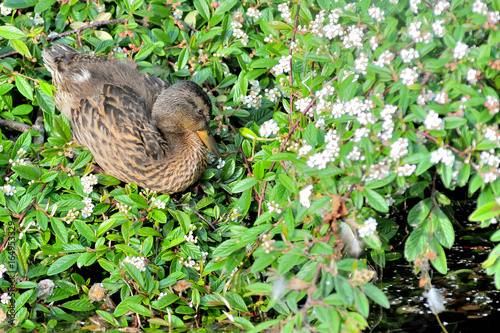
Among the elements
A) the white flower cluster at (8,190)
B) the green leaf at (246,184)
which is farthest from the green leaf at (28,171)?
the green leaf at (246,184)

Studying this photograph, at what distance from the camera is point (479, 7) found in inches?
100

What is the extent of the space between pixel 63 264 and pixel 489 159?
8.48 feet

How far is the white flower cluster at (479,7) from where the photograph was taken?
2.55 metres

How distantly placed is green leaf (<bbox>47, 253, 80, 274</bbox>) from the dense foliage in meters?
0.02

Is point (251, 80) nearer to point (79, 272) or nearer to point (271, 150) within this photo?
point (271, 150)

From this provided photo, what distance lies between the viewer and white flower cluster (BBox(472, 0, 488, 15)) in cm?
255

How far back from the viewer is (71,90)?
13.6 feet

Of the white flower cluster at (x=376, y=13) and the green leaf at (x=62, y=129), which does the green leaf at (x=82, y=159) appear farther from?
the white flower cluster at (x=376, y=13)

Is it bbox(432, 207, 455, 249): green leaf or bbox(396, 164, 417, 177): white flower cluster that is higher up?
bbox(396, 164, 417, 177): white flower cluster

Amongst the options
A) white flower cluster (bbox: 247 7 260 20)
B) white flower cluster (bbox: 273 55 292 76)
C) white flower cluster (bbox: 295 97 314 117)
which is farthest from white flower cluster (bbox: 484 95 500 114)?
white flower cluster (bbox: 247 7 260 20)

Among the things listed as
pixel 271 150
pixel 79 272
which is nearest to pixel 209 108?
pixel 271 150

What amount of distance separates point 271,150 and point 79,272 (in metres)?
1.62

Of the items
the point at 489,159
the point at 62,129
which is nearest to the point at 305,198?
the point at 489,159

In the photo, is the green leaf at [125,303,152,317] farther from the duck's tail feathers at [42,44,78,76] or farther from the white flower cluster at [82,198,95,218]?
the duck's tail feathers at [42,44,78,76]
